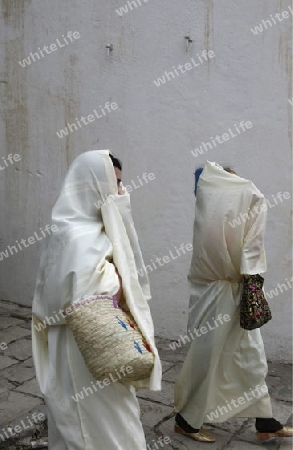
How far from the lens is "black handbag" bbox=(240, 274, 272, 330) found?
3654 mm

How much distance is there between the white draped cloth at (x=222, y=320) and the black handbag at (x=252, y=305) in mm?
102

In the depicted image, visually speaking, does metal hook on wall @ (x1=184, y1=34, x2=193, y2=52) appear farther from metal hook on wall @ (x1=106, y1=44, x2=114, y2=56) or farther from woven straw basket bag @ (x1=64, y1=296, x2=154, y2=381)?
woven straw basket bag @ (x1=64, y1=296, x2=154, y2=381)

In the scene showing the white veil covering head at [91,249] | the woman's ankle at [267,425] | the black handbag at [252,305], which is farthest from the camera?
the woman's ankle at [267,425]

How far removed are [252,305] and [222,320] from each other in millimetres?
285

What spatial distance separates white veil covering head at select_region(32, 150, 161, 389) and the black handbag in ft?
3.42

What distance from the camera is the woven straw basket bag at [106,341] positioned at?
2350mm

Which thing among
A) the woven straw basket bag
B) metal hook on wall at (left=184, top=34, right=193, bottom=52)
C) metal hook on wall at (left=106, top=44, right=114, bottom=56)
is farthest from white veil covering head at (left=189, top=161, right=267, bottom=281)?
metal hook on wall at (left=106, top=44, right=114, bottom=56)

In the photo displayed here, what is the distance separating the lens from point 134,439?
265 cm

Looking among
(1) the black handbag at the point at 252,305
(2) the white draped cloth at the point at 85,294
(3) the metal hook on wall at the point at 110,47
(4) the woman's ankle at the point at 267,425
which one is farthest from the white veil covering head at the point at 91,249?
(3) the metal hook on wall at the point at 110,47

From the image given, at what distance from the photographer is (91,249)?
8.45ft

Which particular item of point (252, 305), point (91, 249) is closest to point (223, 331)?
point (252, 305)

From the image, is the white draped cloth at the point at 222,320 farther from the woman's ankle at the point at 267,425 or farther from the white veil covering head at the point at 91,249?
the white veil covering head at the point at 91,249

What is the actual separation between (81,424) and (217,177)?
1.94 meters

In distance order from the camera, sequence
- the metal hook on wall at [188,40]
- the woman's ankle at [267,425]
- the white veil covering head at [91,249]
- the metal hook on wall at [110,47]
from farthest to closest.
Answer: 1. the metal hook on wall at [110,47]
2. the metal hook on wall at [188,40]
3. the woman's ankle at [267,425]
4. the white veil covering head at [91,249]
